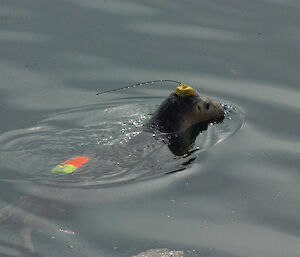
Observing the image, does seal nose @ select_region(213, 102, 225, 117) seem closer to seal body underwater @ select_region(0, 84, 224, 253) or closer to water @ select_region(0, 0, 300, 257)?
seal body underwater @ select_region(0, 84, 224, 253)

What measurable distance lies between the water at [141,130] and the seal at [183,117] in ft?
0.68

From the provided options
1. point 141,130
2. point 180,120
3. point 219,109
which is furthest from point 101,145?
point 219,109

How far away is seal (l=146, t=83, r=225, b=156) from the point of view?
10.7 meters

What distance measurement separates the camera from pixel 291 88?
12180 mm

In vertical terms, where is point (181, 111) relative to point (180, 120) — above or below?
above

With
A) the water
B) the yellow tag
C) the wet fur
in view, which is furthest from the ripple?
the yellow tag

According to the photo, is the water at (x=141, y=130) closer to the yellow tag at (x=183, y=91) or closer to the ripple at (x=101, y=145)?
the ripple at (x=101, y=145)

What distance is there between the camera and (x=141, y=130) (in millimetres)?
10672

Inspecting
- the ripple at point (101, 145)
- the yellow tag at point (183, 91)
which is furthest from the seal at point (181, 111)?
the ripple at point (101, 145)

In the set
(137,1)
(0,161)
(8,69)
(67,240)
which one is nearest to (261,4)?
(137,1)

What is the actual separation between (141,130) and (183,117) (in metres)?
0.66

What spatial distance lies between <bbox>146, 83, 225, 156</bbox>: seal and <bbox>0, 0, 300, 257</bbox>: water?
0.68 ft

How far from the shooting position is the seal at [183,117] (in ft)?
35.1

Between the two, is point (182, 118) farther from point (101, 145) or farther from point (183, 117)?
point (101, 145)
